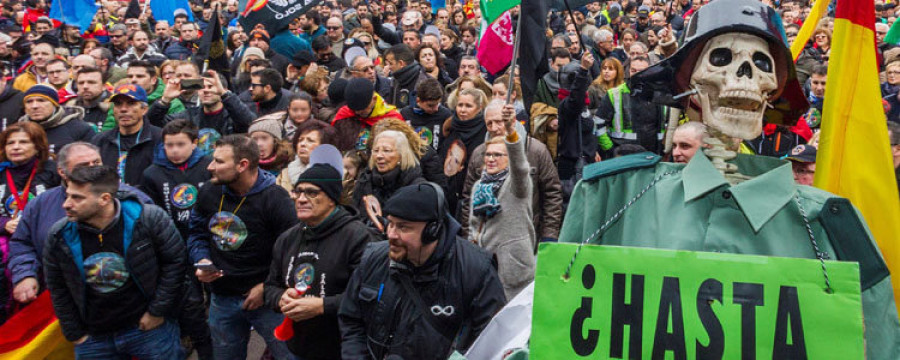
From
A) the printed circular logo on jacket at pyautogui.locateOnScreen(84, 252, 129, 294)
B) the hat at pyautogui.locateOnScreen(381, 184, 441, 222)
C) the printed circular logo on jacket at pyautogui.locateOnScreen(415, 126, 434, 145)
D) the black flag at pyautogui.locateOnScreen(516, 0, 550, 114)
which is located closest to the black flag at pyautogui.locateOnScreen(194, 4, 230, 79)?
the printed circular logo on jacket at pyautogui.locateOnScreen(415, 126, 434, 145)

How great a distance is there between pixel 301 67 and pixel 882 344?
8019 millimetres

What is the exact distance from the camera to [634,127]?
736 centimetres

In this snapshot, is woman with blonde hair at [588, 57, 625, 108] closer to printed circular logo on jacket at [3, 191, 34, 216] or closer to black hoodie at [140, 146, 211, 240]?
black hoodie at [140, 146, 211, 240]

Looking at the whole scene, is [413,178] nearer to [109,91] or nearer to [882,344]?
[882,344]

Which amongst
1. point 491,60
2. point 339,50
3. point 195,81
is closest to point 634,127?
point 491,60

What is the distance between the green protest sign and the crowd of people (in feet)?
4.82

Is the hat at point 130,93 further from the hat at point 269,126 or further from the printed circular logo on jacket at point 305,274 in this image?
the printed circular logo on jacket at point 305,274

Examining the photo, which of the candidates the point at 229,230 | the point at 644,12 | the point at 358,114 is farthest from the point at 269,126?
the point at 644,12

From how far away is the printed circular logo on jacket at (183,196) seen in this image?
5383 mm

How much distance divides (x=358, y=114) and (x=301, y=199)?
2.61 metres

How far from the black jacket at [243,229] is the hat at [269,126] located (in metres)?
1.48

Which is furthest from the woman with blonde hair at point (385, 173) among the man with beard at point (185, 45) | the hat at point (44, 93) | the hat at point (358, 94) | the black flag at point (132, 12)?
the black flag at point (132, 12)

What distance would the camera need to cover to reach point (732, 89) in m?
2.26

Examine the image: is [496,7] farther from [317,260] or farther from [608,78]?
[608,78]
